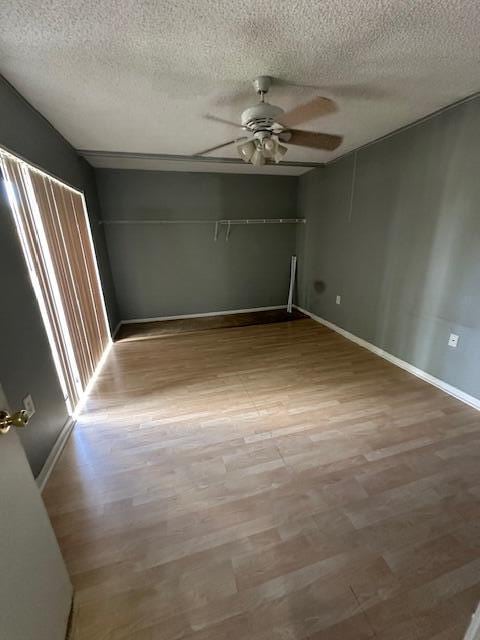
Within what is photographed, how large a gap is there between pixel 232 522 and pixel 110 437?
1.08m

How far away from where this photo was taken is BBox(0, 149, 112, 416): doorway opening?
1.66 m

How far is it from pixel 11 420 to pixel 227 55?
1.87 m

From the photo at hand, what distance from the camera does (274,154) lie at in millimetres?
1835

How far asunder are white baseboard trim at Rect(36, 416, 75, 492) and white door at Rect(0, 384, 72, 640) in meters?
0.77

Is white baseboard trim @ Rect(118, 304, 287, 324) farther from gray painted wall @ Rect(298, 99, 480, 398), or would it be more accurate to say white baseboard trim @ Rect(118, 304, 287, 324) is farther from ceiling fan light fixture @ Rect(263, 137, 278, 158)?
ceiling fan light fixture @ Rect(263, 137, 278, 158)

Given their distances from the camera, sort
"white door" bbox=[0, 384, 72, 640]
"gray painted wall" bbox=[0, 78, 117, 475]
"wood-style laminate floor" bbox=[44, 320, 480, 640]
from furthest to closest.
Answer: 1. "gray painted wall" bbox=[0, 78, 117, 475]
2. "wood-style laminate floor" bbox=[44, 320, 480, 640]
3. "white door" bbox=[0, 384, 72, 640]

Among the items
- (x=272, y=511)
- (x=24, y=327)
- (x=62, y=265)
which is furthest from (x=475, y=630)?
(x=62, y=265)

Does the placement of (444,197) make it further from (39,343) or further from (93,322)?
(93,322)

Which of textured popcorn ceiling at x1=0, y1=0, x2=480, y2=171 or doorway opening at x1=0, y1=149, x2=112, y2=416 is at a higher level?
textured popcorn ceiling at x1=0, y1=0, x2=480, y2=171

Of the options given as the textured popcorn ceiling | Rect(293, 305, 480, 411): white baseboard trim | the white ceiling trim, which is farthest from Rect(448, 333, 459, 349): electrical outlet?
the white ceiling trim

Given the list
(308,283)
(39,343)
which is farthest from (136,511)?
(308,283)

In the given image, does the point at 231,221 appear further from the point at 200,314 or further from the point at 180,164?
the point at 200,314

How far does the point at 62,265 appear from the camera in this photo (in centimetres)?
217

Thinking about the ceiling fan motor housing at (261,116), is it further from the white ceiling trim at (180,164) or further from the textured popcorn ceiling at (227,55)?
the white ceiling trim at (180,164)
